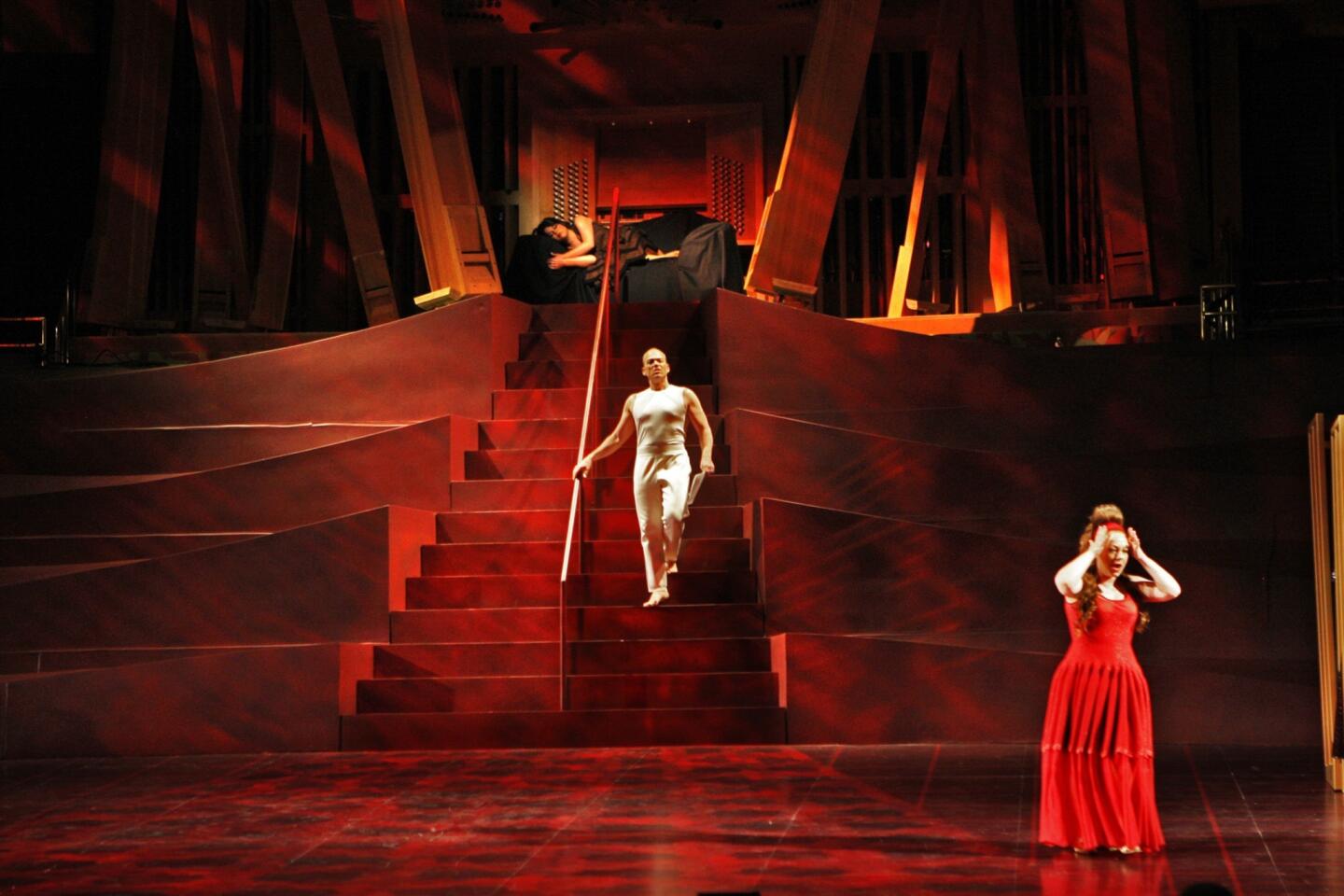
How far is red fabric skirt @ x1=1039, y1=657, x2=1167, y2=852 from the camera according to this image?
6.09 m

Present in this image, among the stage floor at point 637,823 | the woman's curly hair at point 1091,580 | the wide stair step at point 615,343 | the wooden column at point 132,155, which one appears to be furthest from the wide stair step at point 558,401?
the woman's curly hair at point 1091,580

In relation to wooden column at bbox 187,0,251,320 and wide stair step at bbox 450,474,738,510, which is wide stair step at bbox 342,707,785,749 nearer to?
wide stair step at bbox 450,474,738,510

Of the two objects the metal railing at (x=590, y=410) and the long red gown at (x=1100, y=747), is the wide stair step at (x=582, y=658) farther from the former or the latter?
the long red gown at (x=1100, y=747)

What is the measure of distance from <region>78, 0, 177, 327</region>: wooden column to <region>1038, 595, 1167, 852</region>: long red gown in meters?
10.1

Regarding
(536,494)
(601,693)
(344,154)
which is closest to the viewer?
(601,693)

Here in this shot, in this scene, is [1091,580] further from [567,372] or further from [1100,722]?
[567,372]

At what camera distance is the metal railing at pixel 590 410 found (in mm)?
9359

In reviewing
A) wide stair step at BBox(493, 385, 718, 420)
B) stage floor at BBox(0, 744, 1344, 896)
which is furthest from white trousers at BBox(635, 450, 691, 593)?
wide stair step at BBox(493, 385, 718, 420)

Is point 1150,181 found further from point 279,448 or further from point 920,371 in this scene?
point 279,448

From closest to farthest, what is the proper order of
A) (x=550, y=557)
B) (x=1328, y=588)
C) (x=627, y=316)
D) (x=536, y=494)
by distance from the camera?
(x=1328, y=588) < (x=550, y=557) < (x=536, y=494) < (x=627, y=316)

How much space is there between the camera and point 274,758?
903cm

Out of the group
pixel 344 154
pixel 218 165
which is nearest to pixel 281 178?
pixel 218 165

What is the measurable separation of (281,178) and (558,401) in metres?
5.41

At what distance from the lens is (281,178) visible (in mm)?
16000
